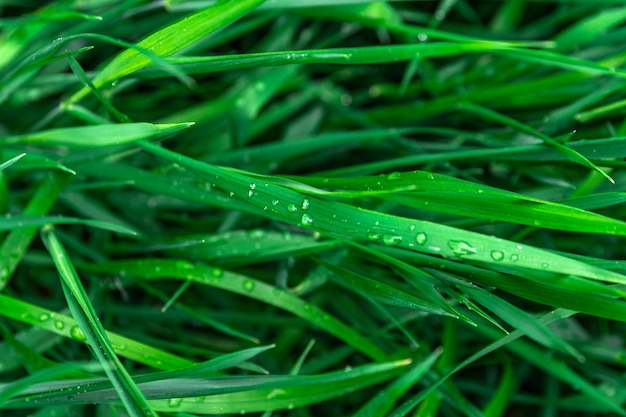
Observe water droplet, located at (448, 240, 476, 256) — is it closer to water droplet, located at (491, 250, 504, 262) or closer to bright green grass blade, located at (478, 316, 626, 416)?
water droplet, located at (491, 250, 504, 262)

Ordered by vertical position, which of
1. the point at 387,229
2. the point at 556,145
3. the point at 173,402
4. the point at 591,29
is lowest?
the point at 173,402

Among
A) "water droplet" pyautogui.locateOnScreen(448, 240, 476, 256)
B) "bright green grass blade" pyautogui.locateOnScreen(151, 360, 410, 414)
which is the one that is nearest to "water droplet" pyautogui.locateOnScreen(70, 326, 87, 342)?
"bright green grass blade" pyautogui.locateOnScreen(151, 360, 410, 414)

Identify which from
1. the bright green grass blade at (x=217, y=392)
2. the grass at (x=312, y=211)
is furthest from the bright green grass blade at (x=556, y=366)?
the bright green grass blade at (x=217, y=392)

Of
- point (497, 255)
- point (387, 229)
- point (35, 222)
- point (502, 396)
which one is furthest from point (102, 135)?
point (502, 396)

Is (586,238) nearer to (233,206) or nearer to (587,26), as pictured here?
(587,26)

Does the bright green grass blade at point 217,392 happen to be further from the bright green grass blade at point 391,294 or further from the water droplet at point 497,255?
the water droplet at point 497,255

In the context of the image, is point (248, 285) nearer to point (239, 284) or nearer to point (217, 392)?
point (239, 284)

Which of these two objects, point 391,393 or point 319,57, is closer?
point 319,57
